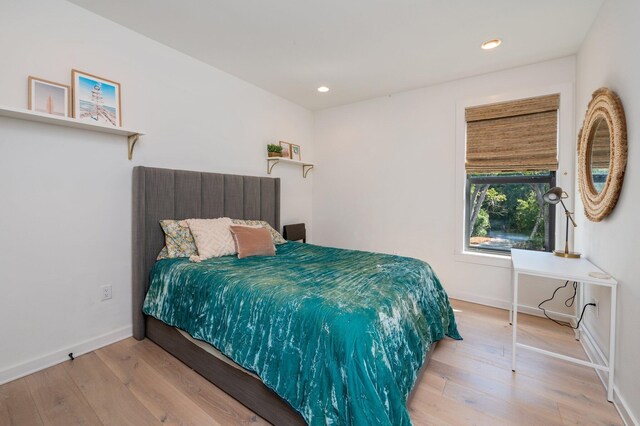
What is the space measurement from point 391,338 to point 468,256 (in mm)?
2253

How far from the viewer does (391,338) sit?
1.39 meters

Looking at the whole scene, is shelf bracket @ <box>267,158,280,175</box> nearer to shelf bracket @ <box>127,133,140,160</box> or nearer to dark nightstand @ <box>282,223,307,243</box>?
dark nightstand @ <box>282,223,307,243</box>

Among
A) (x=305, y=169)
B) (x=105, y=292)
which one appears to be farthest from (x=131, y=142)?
(x=305, y=169)

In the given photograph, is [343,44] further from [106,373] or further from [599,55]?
[106,373]

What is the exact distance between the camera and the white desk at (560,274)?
1.60 meters

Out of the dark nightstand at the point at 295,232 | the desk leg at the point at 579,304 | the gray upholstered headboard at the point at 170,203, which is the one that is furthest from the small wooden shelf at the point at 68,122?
the desk leg at the point at 579,304

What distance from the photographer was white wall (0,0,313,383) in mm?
1804

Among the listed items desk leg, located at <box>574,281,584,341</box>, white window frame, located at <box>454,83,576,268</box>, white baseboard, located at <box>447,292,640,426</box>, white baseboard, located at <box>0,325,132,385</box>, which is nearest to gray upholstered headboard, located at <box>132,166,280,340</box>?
white baseboard, located at <box>0,325,132,385</box>

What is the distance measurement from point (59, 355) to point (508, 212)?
422 cm

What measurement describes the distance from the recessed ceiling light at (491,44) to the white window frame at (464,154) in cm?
64

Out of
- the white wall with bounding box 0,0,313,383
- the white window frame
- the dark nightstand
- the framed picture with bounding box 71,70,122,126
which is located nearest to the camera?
the white wall with bounding box 0,0,313,383

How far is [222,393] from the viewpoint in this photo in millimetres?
1723

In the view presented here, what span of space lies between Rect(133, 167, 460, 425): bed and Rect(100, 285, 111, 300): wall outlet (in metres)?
0.18

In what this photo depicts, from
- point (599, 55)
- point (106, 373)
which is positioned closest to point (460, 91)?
point (599, 55)
